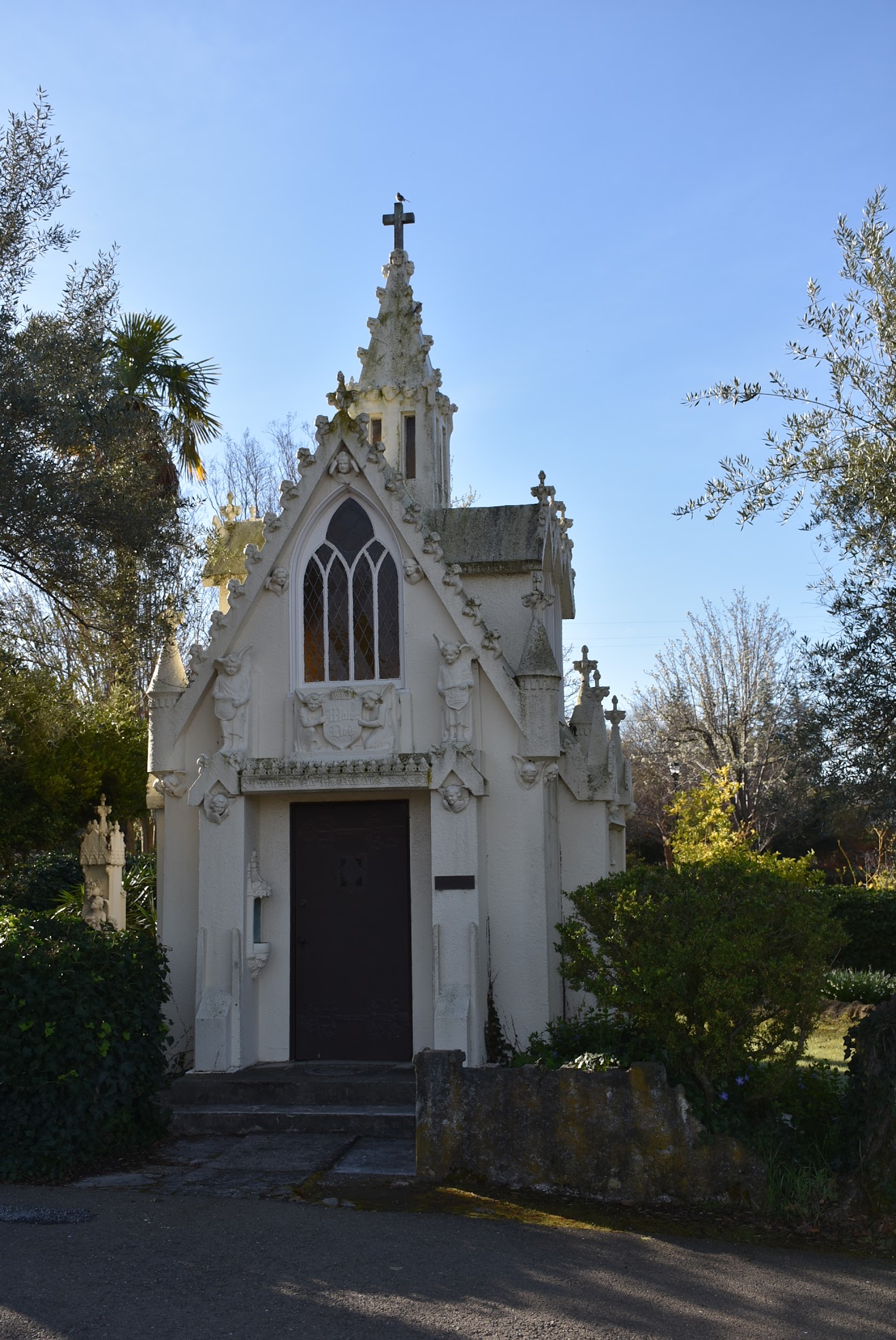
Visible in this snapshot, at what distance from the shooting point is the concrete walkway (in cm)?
558

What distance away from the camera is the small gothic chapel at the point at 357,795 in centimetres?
1090

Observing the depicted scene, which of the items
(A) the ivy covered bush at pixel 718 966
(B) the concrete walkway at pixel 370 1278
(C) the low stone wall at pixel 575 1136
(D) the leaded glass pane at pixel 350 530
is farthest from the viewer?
(D) the leaded glass pane at pixel 350 530

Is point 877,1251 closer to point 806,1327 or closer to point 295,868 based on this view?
point 806,1327

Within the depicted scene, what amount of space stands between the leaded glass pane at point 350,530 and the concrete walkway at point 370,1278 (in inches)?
245

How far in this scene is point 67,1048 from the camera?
805 centimetres

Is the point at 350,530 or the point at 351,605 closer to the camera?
the point at 351,605

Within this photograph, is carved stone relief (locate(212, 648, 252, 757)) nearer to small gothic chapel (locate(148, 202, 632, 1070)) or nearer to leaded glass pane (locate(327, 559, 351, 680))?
small gothic chapel (locate(148, 202, 632, 1070))

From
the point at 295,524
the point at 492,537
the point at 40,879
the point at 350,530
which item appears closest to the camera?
the point at 295,524

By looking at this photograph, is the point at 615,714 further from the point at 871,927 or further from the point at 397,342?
the point at 871,927

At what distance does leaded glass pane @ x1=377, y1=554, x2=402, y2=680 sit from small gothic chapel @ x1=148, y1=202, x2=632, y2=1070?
0.02m

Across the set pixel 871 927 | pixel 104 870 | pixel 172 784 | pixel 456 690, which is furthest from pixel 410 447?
pixel 871 927

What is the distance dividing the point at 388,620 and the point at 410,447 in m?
2.95

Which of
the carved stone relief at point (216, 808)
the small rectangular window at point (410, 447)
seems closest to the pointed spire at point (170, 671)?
the carved stone relief at point (216, 808)

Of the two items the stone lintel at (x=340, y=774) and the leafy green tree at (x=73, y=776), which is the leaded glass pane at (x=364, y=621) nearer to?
the stone lintel at (x=340, y=774)
